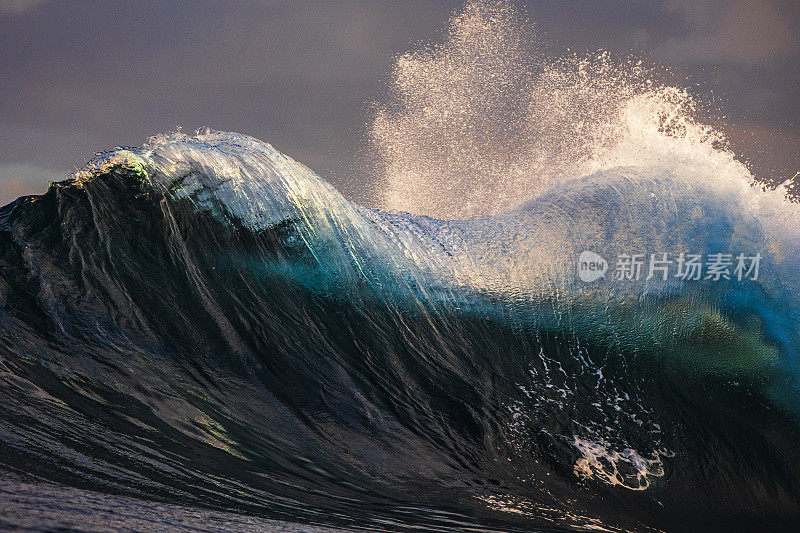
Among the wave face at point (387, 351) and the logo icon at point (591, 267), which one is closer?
the wave face at point (387, 351)

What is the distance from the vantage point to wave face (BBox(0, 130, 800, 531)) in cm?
262

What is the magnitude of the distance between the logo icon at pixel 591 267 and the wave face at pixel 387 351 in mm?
77

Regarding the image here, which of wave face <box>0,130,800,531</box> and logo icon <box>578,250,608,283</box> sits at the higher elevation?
logo icon <box>578,250,608,283</box>

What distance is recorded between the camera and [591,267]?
190 inches

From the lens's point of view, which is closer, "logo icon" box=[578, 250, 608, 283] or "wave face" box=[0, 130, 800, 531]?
"wave face" box=[0, 130, 800, 531]

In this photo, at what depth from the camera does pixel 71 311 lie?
3246mm

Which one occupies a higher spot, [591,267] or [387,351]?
[591,267]

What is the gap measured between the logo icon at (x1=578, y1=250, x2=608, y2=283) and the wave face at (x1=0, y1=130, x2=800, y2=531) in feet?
0.25

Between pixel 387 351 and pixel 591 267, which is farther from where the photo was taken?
pixel 591 267

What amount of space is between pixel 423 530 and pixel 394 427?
3.75 ft

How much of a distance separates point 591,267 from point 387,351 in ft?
6.24

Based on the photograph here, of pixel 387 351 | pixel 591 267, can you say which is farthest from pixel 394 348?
pixel 591 267

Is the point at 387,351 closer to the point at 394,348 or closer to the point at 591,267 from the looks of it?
the point at 394,348

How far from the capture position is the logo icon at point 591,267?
4785mm
